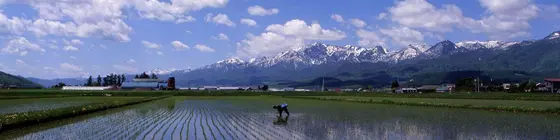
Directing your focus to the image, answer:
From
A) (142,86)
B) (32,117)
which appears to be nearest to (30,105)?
(32,117)

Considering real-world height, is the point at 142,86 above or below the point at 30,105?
above

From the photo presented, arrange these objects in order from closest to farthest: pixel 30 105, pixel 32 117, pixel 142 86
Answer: pixel 32 117, pixel 30 105, pixel 142 86

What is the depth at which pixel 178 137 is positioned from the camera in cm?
1936

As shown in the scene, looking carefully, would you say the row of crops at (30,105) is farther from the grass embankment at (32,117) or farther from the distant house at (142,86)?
the distant house at (142,86)

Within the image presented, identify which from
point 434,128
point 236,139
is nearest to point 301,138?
point 236,139

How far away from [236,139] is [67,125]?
9875mm

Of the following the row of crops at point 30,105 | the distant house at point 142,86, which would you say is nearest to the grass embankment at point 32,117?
the row of crops at point 30,105

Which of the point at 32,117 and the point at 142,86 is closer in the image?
the point at 32,117

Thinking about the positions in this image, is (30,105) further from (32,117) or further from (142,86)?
(142,86)

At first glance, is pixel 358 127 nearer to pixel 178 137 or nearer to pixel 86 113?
pixel 178 137

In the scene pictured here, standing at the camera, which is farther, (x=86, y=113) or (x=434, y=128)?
(x=86, y=113)

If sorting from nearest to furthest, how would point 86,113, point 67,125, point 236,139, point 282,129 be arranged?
point 236,139
point 282,129
point 67,125
point 86,113

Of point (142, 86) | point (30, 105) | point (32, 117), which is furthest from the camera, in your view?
point (142, 86)

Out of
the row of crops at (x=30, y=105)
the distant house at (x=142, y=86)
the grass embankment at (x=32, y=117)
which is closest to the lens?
the grass embankment at (x=32, y=117)
